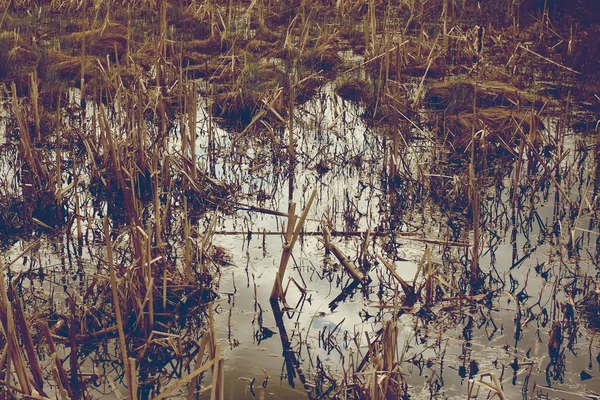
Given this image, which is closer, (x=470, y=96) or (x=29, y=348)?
(x=29, y=348)

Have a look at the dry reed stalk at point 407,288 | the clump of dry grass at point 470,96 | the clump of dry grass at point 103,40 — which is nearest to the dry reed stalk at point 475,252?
the dry reed stalk at point 407,288

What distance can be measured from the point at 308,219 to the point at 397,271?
2.20 feet

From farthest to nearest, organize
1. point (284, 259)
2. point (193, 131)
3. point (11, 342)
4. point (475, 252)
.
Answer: point (193, 131), point (475, 252), point (284, 259), point (11, 342)

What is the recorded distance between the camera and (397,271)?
4.27 metres

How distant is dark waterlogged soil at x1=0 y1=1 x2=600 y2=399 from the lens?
3410mm

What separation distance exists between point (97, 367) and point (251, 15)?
21.7 feet

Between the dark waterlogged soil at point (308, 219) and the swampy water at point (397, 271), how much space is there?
0.01 meters

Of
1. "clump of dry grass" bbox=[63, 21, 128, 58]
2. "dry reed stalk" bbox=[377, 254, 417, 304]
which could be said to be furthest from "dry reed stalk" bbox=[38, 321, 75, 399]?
"clump of dry grass" bbox=[63, 21, 128, 58]

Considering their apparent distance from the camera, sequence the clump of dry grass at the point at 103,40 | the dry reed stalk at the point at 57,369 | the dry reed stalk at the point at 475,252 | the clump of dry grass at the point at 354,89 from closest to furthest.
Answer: the dry reed stalk at the point at 57,369 < the dry reed stalk at the point at 475,252 < the clump of dry grass at the point at 354,89 < the clump of dry grass at the point at 103,40

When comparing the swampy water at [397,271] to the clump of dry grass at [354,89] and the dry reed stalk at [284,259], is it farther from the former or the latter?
the clump of dry grass at [354,89]

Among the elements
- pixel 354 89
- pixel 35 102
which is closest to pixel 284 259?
pixel 35 102

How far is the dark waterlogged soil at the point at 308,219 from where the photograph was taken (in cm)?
341

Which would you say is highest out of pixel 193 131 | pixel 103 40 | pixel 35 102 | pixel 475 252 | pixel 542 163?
pixel 103 40

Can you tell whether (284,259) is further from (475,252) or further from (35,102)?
(35,102)
